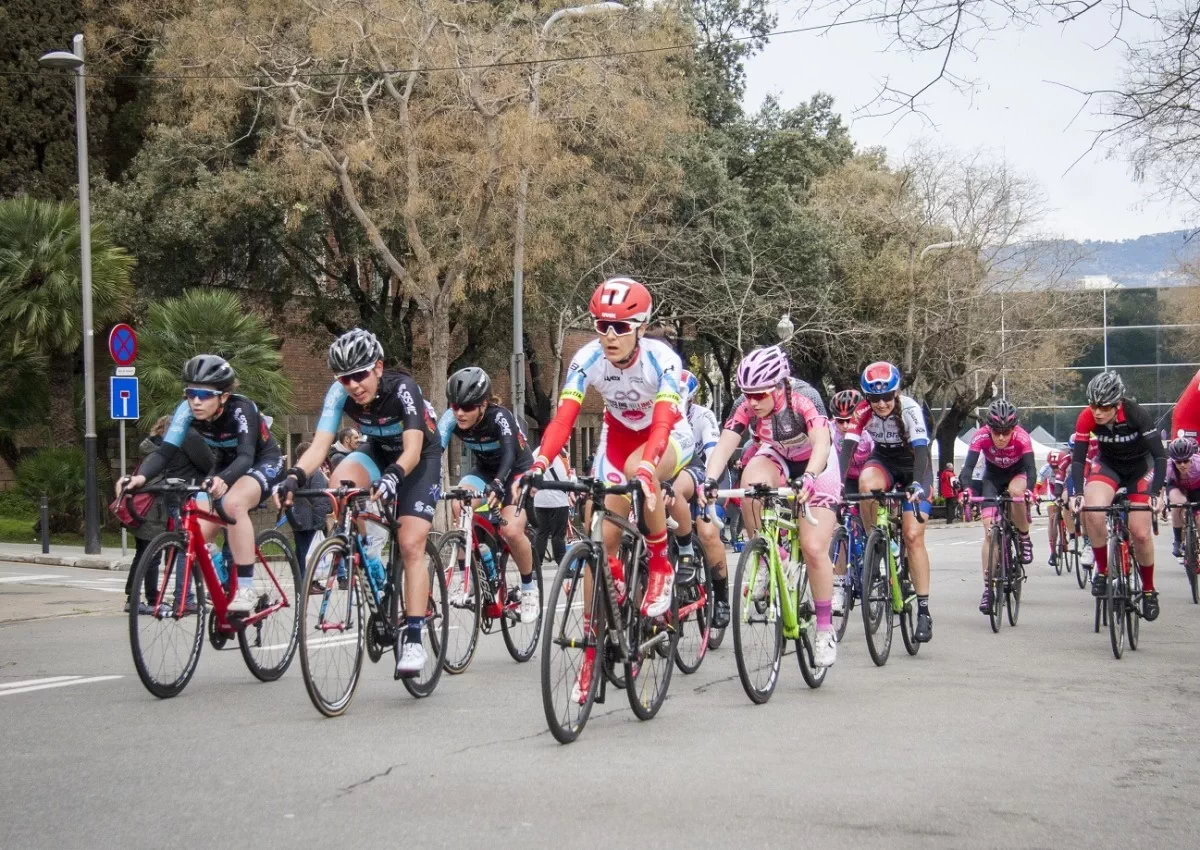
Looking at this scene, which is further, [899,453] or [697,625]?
[899,453]

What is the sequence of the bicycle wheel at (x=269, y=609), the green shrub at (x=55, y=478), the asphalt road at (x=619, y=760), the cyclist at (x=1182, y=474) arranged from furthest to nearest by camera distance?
1. the green shrub at (x=55, y=478)
2. the cyclist at (x=1182, y=474)
3. the bicycle wheel at (x=269, y=609)
4. the asphalt road at (x=619, y=760)

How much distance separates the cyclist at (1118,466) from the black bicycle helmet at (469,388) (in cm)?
452

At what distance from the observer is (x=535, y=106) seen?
87.2ft

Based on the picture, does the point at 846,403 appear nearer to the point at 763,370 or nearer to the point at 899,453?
the point at 899,453

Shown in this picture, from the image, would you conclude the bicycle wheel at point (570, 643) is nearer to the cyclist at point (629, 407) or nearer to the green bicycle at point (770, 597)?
the cyclist at point (629, 407)

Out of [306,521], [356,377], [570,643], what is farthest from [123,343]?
[570,643]

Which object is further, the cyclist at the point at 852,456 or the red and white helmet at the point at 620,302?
the cyclist at the point at 852,456

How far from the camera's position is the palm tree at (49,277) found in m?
25.8

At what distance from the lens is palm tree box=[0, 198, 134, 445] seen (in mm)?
25828

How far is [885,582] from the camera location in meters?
10.5

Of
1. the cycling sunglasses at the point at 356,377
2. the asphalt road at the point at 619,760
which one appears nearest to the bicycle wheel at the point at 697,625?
the asphalt road at the point at 619,760

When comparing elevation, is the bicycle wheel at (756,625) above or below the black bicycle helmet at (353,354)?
below

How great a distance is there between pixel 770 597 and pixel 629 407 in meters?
1.33

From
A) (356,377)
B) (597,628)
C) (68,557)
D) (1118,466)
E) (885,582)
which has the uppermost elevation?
(356,377)
